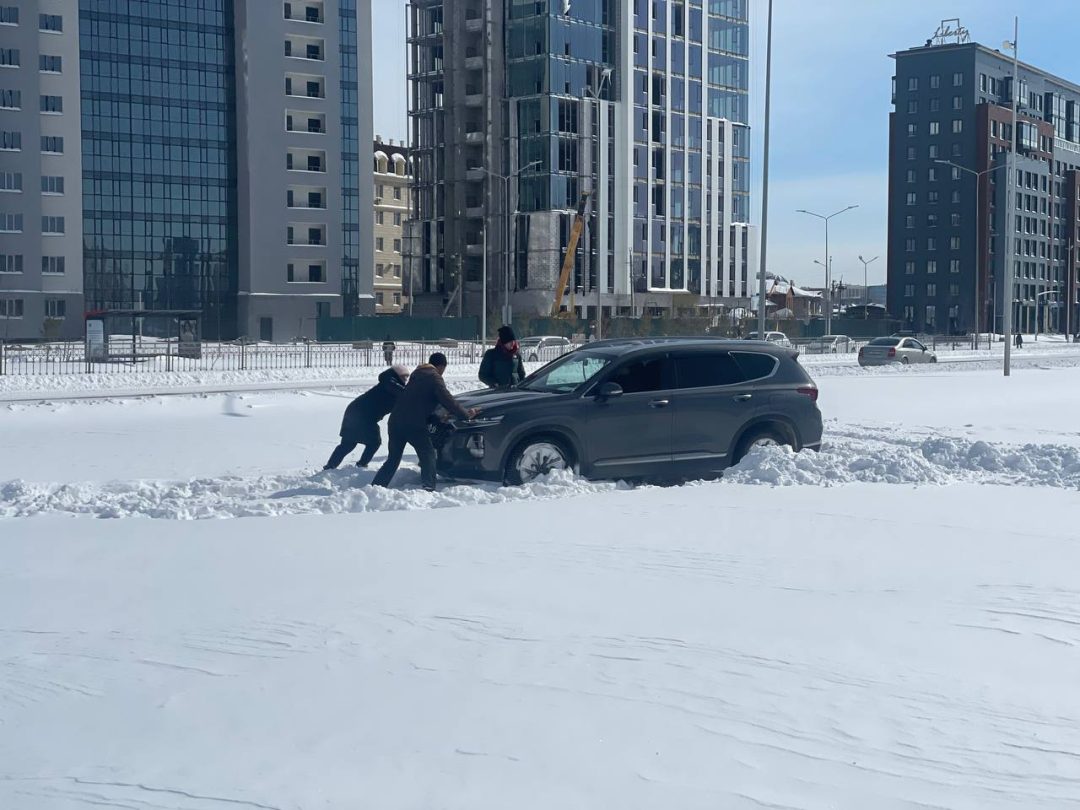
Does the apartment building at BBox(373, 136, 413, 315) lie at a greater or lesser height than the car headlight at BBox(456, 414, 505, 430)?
greater

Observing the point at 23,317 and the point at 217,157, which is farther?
the point at 217,157

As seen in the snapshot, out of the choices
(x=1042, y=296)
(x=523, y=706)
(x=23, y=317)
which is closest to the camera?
(x=523, y=706)

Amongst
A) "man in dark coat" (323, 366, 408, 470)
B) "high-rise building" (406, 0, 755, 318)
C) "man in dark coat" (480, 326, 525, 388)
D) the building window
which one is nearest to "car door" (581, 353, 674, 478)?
"man in dark coat" (323, 366, 408, 470)

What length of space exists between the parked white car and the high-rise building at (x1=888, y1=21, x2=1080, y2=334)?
63467 millimetres

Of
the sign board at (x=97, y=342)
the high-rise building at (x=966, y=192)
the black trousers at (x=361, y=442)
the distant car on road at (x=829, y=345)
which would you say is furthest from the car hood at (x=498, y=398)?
the high-rise building at (x=966, y=192)

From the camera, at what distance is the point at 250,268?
266 ft

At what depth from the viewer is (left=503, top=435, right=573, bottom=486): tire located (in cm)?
1265

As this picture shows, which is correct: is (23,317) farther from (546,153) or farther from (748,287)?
(748,287)

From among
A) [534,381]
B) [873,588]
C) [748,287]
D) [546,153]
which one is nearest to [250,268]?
[546,153]

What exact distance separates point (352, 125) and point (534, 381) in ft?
244

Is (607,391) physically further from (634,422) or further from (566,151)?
(566,151)

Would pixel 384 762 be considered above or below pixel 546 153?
below

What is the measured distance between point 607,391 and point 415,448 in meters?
2.11

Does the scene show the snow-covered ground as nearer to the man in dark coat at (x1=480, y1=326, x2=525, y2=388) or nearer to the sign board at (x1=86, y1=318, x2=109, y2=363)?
the man in dark coat at (x1=480, y1=326, x2=525, y2=388)
